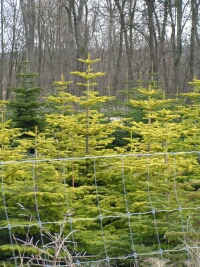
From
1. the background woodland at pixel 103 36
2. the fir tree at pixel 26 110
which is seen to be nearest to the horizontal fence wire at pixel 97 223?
the fir tree at pixel 26 110

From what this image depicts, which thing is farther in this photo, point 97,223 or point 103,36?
point 103,36

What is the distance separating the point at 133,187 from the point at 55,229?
1682 mm

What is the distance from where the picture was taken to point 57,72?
3438 cm

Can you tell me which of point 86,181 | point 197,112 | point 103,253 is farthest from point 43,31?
point 103,253

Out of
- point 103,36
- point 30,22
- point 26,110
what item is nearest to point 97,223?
point 26,110

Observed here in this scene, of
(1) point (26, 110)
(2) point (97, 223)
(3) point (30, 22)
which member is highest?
(3) point (30, 22)

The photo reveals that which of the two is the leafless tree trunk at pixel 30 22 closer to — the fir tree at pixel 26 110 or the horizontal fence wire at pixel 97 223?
the fir tree at pixel 26 110

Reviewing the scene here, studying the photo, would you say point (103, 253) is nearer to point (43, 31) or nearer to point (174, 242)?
point (174, 242)

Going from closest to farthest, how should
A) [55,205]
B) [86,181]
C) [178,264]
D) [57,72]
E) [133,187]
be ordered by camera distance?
[178,264] → [55,205] → [133,187] → [86,181] → [57,72]

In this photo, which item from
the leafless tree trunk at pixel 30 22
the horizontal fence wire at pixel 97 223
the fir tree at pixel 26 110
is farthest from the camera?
the leafless tree trunk at pixel 30 22

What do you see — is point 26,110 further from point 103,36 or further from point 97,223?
point 103,36

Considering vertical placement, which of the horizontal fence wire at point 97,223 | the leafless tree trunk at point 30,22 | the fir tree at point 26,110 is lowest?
the horizontal fence wire at point 97,223

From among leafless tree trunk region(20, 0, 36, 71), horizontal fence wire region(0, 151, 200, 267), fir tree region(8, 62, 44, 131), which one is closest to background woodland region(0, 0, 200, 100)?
leafless tree trunk region(20, 0, 36, 71)

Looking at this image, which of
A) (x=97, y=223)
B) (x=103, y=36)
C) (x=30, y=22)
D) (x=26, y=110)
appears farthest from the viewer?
(x=103, y=36)
